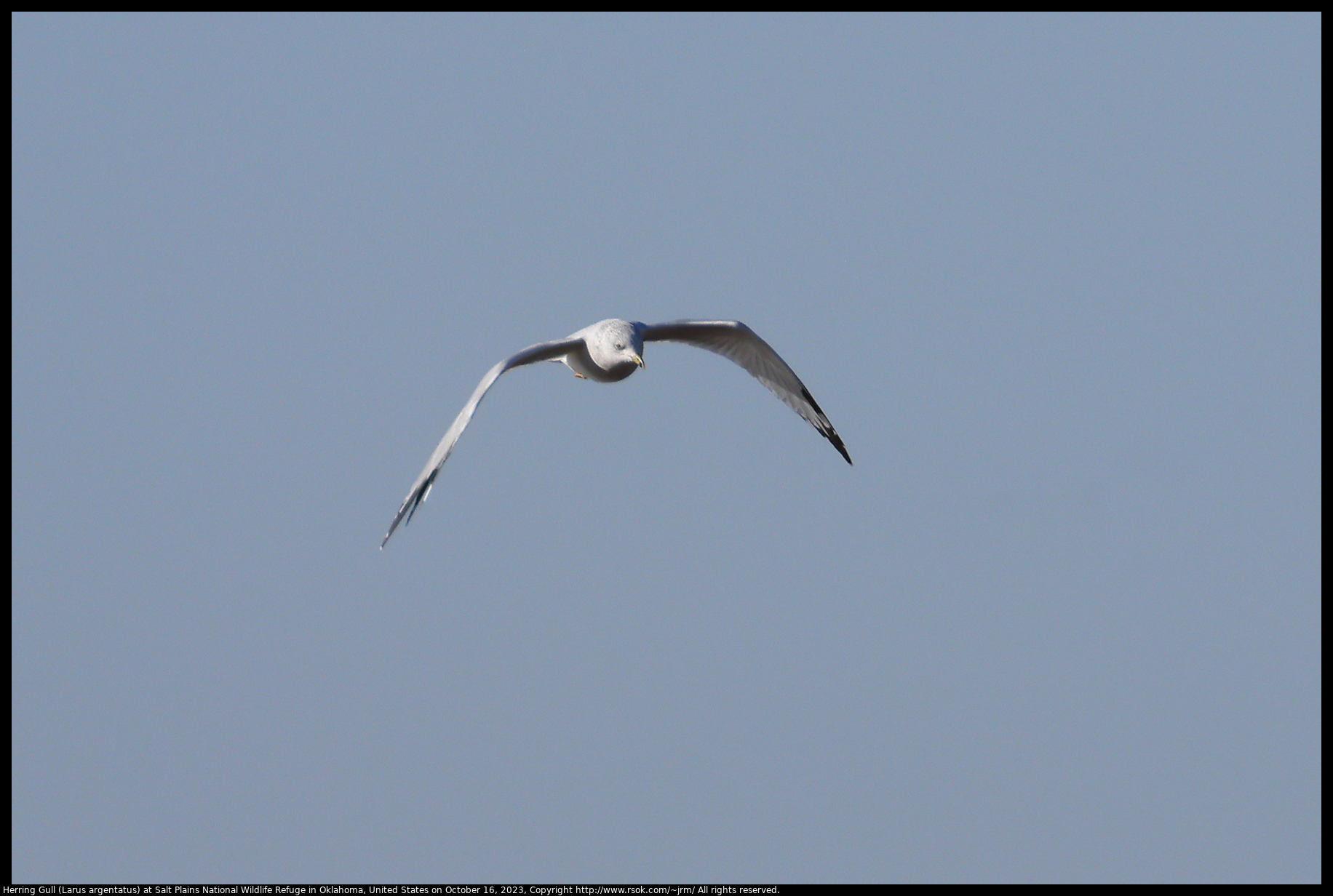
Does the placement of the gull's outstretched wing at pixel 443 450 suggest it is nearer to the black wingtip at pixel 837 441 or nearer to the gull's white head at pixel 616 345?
the gull's white head at pixel 616 345

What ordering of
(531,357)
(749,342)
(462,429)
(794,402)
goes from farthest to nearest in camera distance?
(794,402) → (749,342) → (531,357) → (462,429)

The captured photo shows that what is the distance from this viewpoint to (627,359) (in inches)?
763

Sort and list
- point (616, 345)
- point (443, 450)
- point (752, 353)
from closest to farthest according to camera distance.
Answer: point (443, 450) < point (616, 345) < point (752, 353)

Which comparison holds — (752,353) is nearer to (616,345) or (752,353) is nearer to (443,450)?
(616,345)

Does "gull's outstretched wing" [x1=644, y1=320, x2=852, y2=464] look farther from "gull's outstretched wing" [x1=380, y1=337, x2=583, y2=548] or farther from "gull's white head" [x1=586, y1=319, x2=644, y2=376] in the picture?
"gull's outstretched wing" [x1=380, y1=337, x2=583, y2=548]

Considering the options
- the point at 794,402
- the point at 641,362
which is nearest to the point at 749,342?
the point at 794,402

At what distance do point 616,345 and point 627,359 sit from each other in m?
0.31

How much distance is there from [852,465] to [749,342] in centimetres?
307

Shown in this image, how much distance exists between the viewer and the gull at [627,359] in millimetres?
18609

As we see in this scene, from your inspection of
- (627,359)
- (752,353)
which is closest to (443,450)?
(627,359)

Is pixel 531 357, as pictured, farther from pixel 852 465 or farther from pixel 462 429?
pixel 852 465

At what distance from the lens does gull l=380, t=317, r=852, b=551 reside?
18609 mm

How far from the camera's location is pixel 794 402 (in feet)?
81.1

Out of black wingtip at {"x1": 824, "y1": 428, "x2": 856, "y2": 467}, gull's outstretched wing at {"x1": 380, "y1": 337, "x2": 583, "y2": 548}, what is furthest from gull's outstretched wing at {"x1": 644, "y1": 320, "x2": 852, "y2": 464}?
gull's outstretched wing at {"x1": 380, "y1": 337, "x2": 583, "y2": 548}
